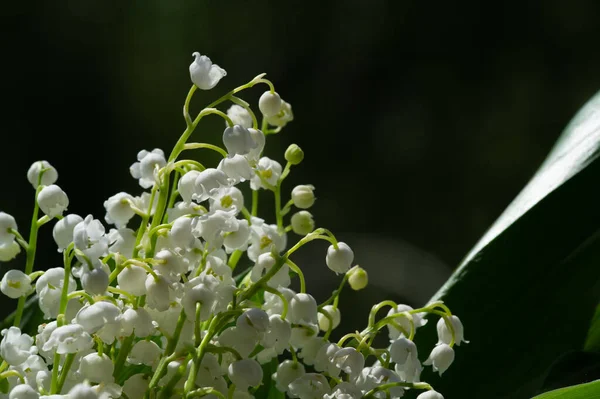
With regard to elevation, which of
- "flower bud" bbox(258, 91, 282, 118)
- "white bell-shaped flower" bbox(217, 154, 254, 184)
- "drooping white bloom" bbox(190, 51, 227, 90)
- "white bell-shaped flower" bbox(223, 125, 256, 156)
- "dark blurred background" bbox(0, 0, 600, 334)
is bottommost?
"dark blurred background" bbox(0, 0, 600, 334)

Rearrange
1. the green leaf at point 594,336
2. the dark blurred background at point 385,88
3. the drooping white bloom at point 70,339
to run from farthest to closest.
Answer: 1. the dark blurred background at point 385,88
2. the green leaf at point 594,336
3. the drooping white bloom at point 70,339

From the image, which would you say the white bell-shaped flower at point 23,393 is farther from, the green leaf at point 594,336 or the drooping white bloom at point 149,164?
the green leaf at point 594,336

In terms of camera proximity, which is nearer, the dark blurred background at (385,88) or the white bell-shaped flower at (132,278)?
the white bell-shaped flower at (132,278)

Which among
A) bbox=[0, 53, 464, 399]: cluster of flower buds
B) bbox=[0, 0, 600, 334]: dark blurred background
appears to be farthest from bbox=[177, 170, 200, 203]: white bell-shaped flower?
bbox=[0, 0, 600, 334]: dark blurred background

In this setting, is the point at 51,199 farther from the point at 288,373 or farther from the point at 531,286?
the point at 531,286

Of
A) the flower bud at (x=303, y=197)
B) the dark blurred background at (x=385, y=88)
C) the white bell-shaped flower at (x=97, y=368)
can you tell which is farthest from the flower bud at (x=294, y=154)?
the dark blurred background at (x=385, y=88)

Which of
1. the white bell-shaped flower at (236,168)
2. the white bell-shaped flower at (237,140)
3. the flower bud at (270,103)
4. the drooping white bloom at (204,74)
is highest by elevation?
the drooping white bloom at (204,74)

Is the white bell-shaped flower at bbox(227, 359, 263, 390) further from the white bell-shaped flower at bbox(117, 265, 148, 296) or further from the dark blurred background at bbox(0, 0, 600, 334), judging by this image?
the dark blurred background at bbox(0, 0, 600, 334)
